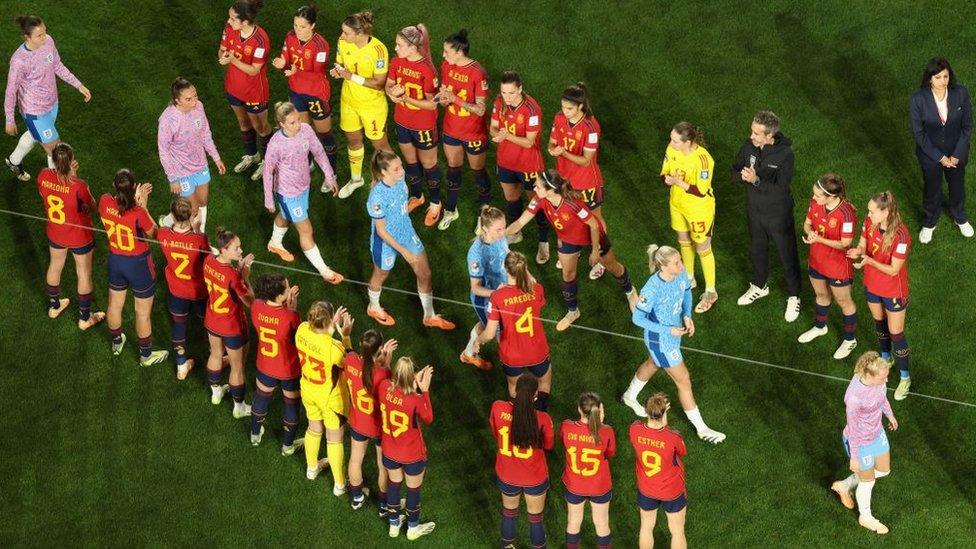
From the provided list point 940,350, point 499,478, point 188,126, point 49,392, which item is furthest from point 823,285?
point 49,392


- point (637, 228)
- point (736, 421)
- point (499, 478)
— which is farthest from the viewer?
point (637, 228)

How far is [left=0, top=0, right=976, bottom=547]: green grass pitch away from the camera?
40.6 ft

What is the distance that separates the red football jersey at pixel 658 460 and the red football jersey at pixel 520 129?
321 centimetres

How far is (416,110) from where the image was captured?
14.0m

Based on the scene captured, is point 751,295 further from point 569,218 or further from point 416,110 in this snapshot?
point 416,110

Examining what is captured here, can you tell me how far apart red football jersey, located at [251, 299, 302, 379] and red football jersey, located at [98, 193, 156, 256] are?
1319mm

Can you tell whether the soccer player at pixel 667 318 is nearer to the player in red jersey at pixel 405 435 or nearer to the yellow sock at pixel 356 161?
the player in red jersey at pixel 405 435

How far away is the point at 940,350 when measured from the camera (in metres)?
13.2

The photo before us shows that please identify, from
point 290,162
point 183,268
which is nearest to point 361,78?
point 290,162

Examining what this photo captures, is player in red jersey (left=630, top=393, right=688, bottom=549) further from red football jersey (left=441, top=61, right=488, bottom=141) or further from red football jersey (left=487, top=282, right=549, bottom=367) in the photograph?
red football jersey (left=441, top=61, right=488, bottom=141)

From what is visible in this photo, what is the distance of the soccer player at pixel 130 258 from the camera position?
1270 centimetres

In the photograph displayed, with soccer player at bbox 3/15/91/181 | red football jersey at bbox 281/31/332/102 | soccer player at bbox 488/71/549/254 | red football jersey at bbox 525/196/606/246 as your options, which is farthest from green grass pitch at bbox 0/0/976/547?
red football jersey at bbox 281/31/332/102

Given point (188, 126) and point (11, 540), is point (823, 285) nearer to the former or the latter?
point (188, 126)

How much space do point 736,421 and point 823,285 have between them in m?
1.31
